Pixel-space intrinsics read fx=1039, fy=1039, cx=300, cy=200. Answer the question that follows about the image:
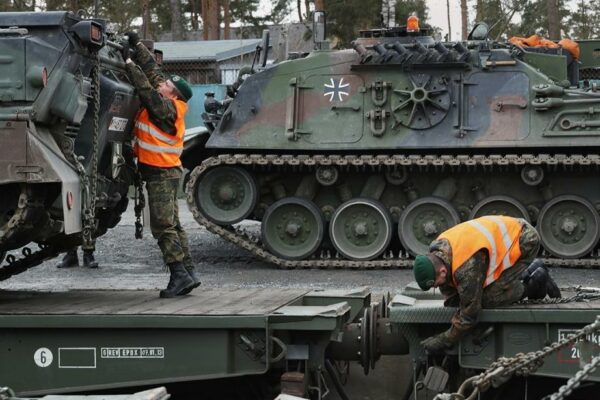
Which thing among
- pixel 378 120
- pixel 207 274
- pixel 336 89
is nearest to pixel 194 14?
pixel 336 89

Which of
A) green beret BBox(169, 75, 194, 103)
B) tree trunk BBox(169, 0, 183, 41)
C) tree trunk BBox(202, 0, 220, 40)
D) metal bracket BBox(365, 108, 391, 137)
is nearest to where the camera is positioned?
green beret BBox(169, 75, 194, 103)

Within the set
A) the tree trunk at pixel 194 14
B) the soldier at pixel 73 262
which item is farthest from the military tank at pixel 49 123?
the tree trunk at pixel 194 14

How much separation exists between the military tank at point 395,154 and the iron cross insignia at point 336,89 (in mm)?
14

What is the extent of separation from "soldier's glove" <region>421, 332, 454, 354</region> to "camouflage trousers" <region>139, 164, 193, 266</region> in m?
2.15

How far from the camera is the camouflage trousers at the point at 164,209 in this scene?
746cm

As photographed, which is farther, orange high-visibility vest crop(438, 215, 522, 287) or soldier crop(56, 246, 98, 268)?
soldier crop(56, 246, 98, 268)

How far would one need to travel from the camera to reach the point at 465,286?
596 cm

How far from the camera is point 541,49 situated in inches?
609

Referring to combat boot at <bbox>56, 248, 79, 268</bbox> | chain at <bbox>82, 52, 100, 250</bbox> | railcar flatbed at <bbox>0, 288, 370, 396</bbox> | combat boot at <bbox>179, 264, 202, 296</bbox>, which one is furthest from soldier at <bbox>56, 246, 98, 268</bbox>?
railcar flatbed at <bbox>0, 288, 370, 396</bbox>

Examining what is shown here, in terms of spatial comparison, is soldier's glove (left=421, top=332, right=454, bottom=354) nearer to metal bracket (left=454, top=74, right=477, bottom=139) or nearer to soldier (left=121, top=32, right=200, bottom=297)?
soldier (left=121, top=32, right=200, bottom=297)

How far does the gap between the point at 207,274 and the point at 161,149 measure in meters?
5.81

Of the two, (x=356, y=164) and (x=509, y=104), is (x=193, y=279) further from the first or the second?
(x=509, y=104)

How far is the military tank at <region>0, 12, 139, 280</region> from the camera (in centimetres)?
629

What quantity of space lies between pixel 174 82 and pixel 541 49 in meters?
9.10
